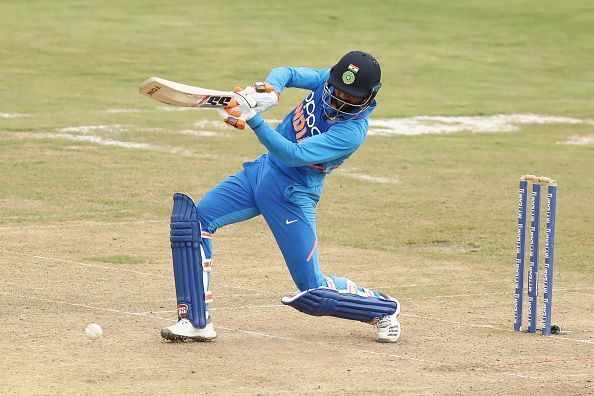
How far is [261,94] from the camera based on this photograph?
31.3 ft

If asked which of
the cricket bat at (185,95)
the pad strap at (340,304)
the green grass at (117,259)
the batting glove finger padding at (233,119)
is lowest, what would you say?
the pad strap at (340,304)

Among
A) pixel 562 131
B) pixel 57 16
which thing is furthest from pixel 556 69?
pixel 57 16

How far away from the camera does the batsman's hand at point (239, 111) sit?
9.29m

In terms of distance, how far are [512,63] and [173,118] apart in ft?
39.6

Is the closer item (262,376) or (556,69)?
(262,376)

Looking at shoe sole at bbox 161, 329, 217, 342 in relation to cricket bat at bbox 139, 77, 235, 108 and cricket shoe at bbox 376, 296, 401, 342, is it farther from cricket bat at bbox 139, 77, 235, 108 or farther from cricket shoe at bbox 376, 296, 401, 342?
cricket bat at bbox 139, 77, 235, 108

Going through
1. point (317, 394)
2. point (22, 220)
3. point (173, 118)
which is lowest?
point (317, 394)

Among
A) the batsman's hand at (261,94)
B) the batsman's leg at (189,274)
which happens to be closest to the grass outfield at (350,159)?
the batsman's leg at (189,274)

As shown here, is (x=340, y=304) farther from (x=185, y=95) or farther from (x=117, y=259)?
(x=117, y=259)

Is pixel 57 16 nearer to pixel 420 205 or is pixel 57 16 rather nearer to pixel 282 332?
pixel 420 205

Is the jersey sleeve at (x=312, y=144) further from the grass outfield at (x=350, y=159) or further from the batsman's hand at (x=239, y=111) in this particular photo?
the grass outfield at (x=350, y=159)

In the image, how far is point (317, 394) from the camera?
339 inches

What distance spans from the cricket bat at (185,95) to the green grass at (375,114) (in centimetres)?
393

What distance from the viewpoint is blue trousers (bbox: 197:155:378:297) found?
32.6 ft
